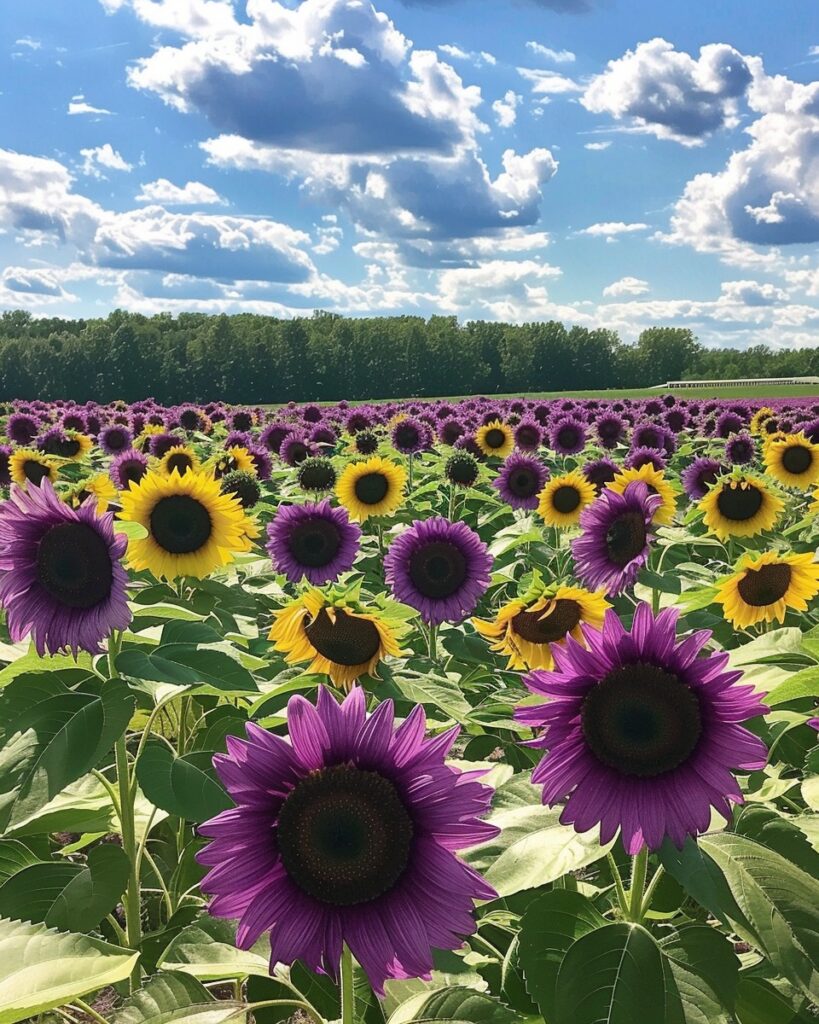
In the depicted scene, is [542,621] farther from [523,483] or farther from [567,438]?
[567,438]

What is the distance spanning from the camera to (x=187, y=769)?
2258 millimetres

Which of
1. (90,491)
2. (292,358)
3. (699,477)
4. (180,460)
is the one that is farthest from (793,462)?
(292,358)

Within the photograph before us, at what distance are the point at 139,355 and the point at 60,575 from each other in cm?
8375

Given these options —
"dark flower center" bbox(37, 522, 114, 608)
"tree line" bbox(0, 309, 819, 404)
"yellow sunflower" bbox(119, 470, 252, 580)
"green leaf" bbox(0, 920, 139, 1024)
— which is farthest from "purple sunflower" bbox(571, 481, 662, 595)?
"tree line" bbox(0, 309, 819, 404)

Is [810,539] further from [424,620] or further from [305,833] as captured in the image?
[305,833]

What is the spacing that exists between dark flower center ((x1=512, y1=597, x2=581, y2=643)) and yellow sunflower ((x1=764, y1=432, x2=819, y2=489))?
5189 mm

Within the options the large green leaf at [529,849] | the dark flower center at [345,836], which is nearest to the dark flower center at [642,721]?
the large green leaf at [529,849]

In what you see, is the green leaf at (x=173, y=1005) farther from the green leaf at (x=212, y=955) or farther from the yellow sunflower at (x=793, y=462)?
the yellow sunflower at (x=793, y=462)

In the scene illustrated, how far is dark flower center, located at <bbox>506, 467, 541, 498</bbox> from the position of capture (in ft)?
24.3

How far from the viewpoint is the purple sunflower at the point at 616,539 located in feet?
11.3

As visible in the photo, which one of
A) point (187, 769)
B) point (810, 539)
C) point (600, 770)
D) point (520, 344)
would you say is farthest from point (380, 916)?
point (520, 344)

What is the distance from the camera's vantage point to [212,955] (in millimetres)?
1889

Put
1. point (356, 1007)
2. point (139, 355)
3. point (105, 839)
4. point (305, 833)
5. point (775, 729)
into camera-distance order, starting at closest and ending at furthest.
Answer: point (305, 833) < point (356, 1007) < point (775, 729) < point (105, 839) < point (139, 355)

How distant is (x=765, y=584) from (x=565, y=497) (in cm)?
257
